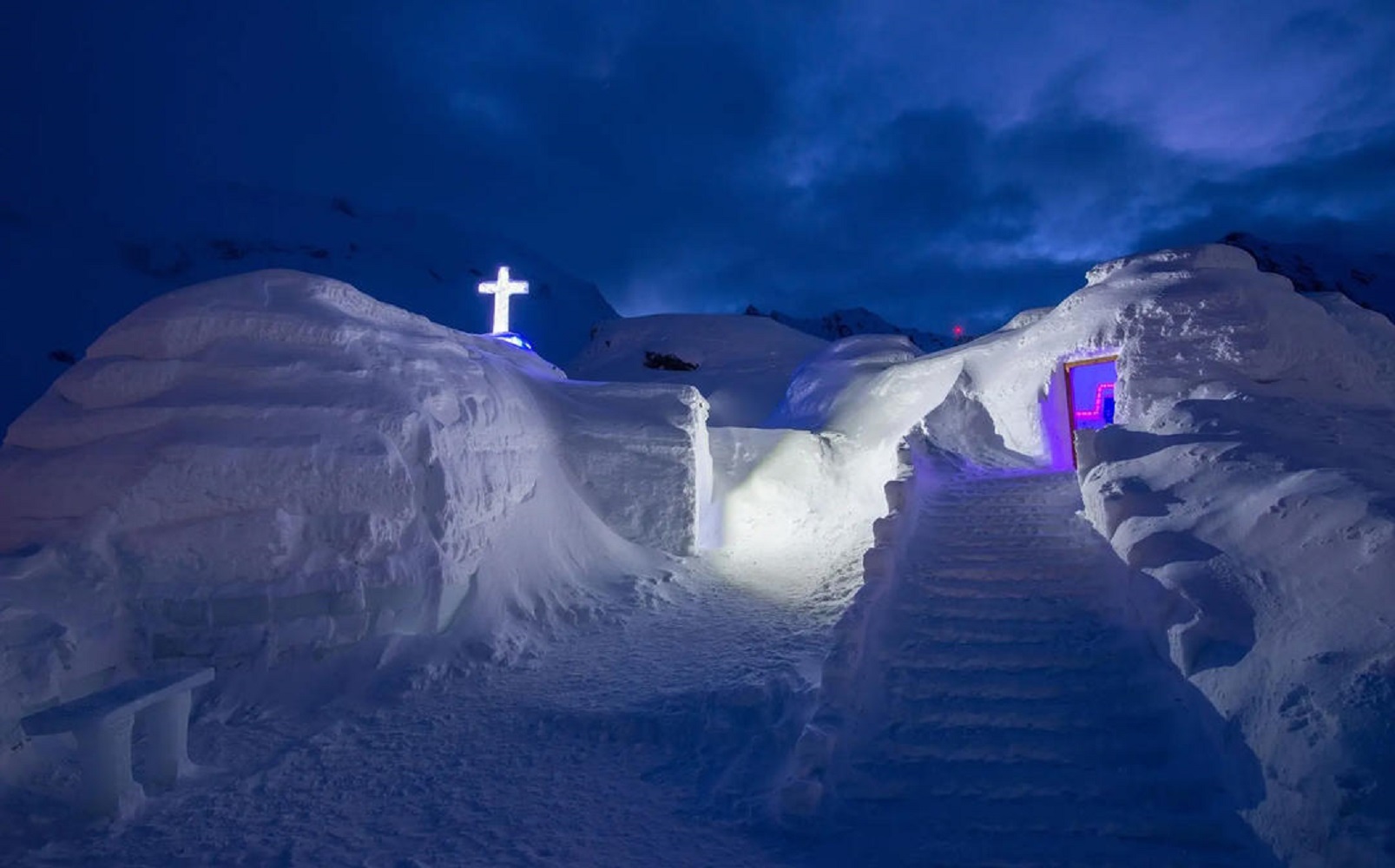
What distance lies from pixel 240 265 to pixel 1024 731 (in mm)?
74252

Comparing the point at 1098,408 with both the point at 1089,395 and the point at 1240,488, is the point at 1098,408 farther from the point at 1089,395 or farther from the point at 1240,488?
the point at 1240,488

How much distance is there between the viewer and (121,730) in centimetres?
522

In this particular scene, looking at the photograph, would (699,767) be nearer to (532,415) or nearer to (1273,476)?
(1273,476)

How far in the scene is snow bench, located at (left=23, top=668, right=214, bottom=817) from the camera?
5051 millimetres

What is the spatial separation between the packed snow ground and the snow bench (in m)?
0.25

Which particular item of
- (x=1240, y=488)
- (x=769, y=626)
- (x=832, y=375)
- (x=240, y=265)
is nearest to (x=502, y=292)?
(x=832, y=375)

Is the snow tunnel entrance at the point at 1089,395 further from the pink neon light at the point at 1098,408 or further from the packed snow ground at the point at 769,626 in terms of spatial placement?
the packed snow ground at the point at 769,626

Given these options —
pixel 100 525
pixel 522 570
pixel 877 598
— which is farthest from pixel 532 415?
pixel 877 598

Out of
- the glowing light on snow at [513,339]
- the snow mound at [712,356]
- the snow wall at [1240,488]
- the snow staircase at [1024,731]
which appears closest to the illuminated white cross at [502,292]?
the glowing light on snow at [513,339]

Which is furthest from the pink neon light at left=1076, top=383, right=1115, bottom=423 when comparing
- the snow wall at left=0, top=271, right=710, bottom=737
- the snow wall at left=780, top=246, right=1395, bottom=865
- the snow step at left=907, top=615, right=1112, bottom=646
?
the snow wall at left=0, top=271, right=710, bottom=737

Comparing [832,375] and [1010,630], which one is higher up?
[832,375]

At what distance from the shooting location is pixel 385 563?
8469 millimetres

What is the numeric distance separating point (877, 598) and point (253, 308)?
28.8 ft

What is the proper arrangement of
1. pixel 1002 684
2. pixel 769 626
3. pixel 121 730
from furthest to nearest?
pixel 769 626
pixel 1002 684
pixel 121 730
